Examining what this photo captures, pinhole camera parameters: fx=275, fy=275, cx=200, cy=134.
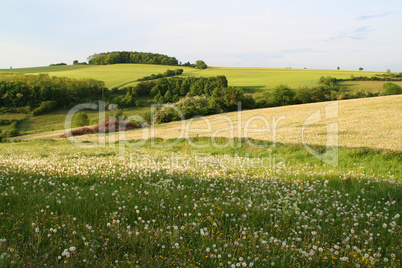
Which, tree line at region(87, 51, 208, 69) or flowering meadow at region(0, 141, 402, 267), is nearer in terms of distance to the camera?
flowering meadow at region(0, 141, 402, 267)

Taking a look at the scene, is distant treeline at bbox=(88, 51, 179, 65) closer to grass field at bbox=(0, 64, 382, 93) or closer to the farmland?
grass field at bbox=(0, 64, 382, 93)

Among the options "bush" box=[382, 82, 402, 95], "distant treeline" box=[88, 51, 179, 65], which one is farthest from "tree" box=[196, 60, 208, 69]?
"bush" box=[382, 82, 402, 95]

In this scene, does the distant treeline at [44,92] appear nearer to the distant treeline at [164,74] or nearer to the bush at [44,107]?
the bush at [44,107]

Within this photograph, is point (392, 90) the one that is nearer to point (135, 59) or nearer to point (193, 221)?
point (193, 221)

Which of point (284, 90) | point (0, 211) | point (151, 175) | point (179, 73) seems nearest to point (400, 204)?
point (151, 175)

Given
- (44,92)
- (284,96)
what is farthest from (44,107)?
(284,96)

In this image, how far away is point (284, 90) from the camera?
63.4 meters

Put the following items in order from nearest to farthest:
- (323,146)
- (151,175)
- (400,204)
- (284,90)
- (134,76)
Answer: (400,204) → (151,175) → (323,146) → (284,90) → (134,76)

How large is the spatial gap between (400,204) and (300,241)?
3.61m

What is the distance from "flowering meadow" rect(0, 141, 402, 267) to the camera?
3707 millimetres

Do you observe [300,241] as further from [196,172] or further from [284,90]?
[284,90]

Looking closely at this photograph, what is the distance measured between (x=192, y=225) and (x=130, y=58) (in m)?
154

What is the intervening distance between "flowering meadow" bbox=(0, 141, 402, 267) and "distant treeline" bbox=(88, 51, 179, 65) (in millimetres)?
142378

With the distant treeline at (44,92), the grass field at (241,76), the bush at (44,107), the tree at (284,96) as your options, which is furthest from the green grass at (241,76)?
the bush at (44,107)
